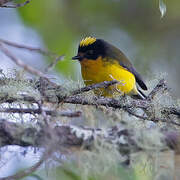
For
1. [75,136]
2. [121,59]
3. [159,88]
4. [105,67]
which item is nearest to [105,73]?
[105,67]

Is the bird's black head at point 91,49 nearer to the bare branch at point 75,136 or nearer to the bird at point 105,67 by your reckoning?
the bird at point 105,67

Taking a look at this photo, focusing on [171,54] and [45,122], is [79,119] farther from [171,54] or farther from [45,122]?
[171,54]

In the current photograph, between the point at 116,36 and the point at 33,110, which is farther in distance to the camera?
the point at 116,36

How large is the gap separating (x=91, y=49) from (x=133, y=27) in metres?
2.71

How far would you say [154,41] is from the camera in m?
7.65

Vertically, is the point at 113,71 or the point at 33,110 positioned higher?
the point at 113,71

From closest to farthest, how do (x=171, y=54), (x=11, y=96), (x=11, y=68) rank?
(x=11, y=96) < (x=11, y=68) < (x=171, y=54)

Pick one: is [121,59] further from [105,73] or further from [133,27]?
[133,27]

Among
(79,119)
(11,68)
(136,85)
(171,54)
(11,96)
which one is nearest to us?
(79,119)

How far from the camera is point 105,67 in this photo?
4637 mm

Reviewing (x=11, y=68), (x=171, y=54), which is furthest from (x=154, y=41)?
(x=11, y=68)

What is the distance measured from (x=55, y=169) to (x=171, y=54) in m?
5.80

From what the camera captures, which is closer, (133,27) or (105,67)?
(105,67)

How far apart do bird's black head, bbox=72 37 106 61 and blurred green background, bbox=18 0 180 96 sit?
3.98 ft
